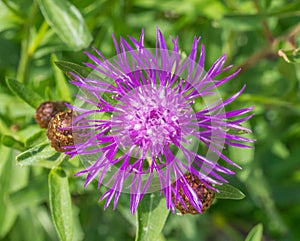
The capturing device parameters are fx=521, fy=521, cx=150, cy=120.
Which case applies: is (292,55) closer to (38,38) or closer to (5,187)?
(38,38)

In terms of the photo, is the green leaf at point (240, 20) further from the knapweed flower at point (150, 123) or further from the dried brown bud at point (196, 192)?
the dried brown bud at point (196, 192)

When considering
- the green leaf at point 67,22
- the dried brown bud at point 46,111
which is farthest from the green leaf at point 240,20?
the dried brown bud at point 46,111

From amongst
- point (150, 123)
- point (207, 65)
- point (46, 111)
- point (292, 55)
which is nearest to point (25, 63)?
point (46, 111)

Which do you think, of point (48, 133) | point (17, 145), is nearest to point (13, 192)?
point (17, 145)

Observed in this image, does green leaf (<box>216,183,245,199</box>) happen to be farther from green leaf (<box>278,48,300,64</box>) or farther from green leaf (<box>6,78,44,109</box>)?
green leaf (<box>6,78,44,109</box>)

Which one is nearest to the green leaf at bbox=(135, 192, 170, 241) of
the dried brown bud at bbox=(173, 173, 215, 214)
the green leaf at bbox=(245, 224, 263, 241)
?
the dried brown bud at bbox=(173, 173, 215, 214)
